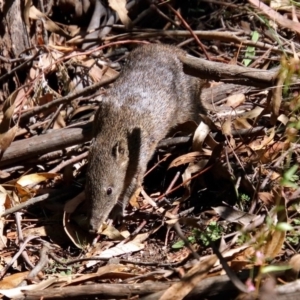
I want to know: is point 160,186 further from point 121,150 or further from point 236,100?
point 236,100

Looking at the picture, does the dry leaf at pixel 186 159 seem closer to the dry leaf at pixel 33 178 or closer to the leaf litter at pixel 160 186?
the leaf litter at pixel 160 186

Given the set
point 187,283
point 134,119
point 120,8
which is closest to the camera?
point 187,283

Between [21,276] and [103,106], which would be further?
[103,106]

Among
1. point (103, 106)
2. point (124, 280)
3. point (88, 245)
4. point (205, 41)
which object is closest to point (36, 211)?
point (88, 245)

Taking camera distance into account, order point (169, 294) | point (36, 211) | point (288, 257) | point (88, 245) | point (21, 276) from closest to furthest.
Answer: point (169, 294) < point (288, 257) < point (21, 276) < point (88, 245) < point (36, 211)

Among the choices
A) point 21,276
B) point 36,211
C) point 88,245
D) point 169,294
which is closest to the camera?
point 169,294

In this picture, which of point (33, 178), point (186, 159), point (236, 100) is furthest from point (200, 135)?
point (33, 178)

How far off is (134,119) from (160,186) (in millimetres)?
652

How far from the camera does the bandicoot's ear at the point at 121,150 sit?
5.84m

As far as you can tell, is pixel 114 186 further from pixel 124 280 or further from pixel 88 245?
pixel 124 280

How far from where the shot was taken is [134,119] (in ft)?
20.3

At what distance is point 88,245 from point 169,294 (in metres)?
1.70

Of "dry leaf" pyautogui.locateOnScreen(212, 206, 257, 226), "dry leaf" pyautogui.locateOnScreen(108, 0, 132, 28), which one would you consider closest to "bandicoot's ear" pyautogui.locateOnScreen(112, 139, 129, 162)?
"dry leaf" pyautogui.locateOnScreen(212, 206, 257, 226)

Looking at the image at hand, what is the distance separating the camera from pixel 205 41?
7988 mm
